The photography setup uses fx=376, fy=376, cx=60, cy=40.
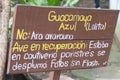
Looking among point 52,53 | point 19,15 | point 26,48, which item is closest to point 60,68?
point 52,53

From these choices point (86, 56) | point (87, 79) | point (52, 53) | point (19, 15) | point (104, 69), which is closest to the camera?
point (19, 15)

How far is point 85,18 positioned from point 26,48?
2.39 ft

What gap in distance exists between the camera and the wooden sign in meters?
3.50

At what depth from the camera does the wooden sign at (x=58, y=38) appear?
3504 millimetres

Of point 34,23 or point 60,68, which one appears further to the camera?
point 60,68

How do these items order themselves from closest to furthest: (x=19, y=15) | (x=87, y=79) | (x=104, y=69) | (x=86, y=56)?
(x=19, y=15) < (x=86, y=56) < (x=87, y=79) < (x=104, y=69)

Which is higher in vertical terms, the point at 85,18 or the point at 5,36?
the point at 85,18

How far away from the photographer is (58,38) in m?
3.74

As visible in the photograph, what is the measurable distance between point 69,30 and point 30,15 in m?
0.50

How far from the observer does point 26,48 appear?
3.56m

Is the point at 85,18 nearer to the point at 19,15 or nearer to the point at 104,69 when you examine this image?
the point at 19,15

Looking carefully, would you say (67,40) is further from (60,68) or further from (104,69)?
(104,69)

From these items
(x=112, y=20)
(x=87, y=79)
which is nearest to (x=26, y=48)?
(x=112, y=20)

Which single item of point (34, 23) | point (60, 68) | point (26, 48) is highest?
point (34, 23)
